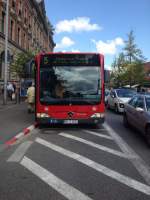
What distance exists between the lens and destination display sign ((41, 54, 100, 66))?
11500mm

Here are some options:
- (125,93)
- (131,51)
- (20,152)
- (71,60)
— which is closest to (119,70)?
(131,51)

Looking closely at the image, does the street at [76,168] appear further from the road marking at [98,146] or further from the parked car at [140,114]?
the parked car at [140,114]

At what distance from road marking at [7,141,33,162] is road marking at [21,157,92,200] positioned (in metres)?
0.30

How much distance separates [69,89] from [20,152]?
415 centimetres

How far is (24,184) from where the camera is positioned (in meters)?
5.23

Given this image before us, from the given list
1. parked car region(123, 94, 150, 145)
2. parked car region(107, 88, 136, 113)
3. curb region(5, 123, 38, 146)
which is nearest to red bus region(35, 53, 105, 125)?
curb region(5, 123, 38, 146)

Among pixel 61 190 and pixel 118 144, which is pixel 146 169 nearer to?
pixel 61 190

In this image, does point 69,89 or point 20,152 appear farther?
point 69,89

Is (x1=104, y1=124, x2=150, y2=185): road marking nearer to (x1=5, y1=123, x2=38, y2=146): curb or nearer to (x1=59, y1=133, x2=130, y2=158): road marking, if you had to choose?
(x1=59, y1=133, x2=130, y2=158): road marking

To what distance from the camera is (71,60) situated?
11578 mm

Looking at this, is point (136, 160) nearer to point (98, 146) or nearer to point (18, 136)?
point (98, 146)

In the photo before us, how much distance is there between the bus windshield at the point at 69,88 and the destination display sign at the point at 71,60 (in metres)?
0.29

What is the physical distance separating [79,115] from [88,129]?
79cm

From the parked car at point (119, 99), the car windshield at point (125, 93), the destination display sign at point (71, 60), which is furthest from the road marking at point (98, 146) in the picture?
the car windshield at point (125, 93)
